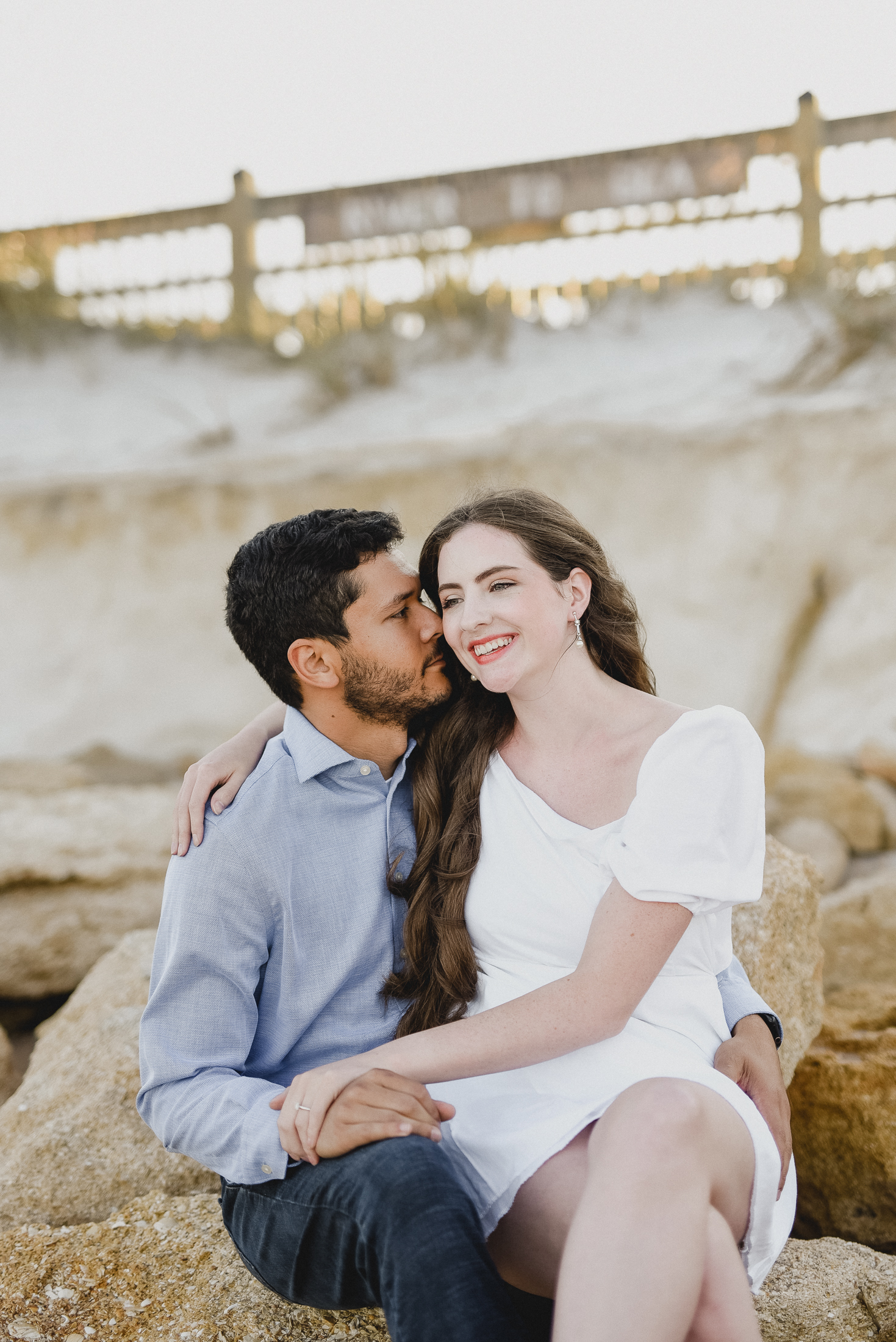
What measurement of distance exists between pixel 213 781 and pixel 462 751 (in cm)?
58

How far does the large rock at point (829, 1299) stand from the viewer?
2092 mm

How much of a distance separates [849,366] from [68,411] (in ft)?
18.3

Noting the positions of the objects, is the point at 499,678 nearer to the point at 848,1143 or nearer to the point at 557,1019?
the point at 557,1019

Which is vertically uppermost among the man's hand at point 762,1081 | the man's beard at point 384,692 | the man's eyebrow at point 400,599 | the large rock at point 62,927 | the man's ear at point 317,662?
the man's eyebrow at point 400,599

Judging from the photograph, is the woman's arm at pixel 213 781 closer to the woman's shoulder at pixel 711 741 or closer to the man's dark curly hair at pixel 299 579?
the man's dark curly hair at pixel 299 579

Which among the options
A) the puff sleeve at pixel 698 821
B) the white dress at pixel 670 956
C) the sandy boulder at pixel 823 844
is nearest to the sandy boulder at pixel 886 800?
the sandy boulder at pixel 823 844

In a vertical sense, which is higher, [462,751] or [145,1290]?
[462,751]

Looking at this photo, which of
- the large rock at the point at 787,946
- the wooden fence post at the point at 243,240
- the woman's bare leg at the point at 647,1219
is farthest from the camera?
the wooden fence post at the point at 243,240

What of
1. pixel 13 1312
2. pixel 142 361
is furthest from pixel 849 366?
pixel 13 1312

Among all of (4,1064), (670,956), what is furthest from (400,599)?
(4,1064)

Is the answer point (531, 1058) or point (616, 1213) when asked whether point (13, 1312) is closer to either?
point (531, 1058)

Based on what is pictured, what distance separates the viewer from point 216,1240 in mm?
2273

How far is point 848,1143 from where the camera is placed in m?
2.88

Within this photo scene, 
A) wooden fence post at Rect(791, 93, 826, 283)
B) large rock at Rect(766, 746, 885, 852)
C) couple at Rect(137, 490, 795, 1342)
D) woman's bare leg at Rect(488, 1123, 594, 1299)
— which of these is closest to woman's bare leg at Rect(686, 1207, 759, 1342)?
couple at Rect(137, 490, 795, 1342)
